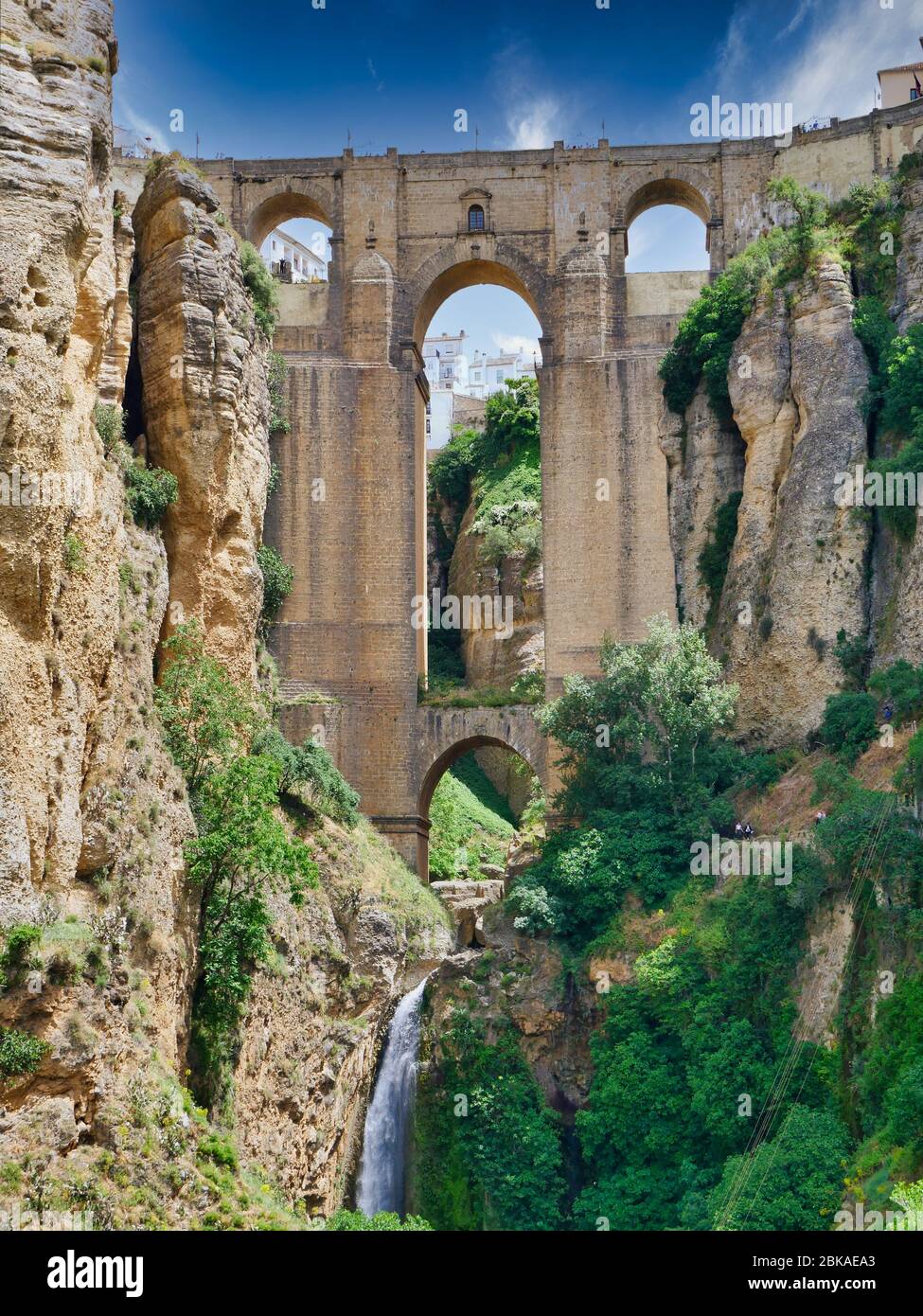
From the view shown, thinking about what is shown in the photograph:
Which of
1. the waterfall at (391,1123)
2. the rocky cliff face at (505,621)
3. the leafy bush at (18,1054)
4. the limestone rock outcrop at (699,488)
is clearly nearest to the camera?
the leafy bush at (18,1054)

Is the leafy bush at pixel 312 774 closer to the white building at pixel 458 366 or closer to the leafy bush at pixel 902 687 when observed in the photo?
the leafy bush at pixel 902 687

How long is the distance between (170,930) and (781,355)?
61.4ft

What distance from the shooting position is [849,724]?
26.1 m

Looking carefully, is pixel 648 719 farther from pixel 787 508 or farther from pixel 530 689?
pixel 787 508

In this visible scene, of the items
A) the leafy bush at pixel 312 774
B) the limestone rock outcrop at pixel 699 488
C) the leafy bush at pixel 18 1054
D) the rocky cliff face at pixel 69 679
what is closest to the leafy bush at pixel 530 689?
the limestone rock outcrop at pixel 699 488

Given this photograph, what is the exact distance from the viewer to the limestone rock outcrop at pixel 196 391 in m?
25.2

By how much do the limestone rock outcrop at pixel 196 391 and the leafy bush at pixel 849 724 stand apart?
1094 cm

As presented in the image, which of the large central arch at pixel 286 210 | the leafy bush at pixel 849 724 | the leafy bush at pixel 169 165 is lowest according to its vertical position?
the leafy bush at pixel 849 724

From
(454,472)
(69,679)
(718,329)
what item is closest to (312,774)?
(69,679)

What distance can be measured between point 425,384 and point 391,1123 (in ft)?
58.4

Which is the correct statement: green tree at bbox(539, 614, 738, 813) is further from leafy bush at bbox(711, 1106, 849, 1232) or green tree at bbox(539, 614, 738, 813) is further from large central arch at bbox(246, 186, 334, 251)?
large central arch at bbox(246, 186, 334, 251)

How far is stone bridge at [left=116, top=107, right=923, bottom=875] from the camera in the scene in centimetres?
3212
